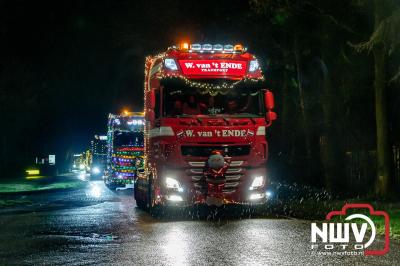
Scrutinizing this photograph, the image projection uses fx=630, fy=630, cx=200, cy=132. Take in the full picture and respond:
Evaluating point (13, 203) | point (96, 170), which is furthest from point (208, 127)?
point (96, 170)

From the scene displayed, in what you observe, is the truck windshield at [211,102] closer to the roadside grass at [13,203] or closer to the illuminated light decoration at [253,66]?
the illuminated light decoration at [253,66]

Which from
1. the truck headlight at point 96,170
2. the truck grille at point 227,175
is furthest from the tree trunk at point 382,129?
the truck headlight at point 96,170

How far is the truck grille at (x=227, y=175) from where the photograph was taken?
16.4 metres

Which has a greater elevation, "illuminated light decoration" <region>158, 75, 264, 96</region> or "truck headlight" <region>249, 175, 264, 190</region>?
"illuminated light decoration" <region>158, 75, 264, 96</region>

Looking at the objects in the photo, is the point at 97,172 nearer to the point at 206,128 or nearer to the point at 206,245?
the point at 206,128

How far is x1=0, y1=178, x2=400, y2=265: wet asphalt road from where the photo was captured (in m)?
10.4

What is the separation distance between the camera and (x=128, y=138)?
31.7 metres

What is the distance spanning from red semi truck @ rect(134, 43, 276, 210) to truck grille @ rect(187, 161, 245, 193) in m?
0.03

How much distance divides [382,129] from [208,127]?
7535 millimetres

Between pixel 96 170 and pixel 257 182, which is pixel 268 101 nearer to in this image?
pixel 257 182

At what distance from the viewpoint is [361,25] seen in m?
23.9

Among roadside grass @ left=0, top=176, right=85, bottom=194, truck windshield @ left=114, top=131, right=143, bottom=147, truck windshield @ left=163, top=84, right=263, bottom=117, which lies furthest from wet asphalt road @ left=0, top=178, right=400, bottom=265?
roadside grass @ left=0, top=176, right=85, bottom=194

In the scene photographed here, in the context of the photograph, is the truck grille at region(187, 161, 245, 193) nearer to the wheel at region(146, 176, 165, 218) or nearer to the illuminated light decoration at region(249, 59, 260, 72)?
the wheel at region(146, 176, 165, 218)

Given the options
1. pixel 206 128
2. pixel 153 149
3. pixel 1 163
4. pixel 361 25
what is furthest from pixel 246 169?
pixel 1 163
